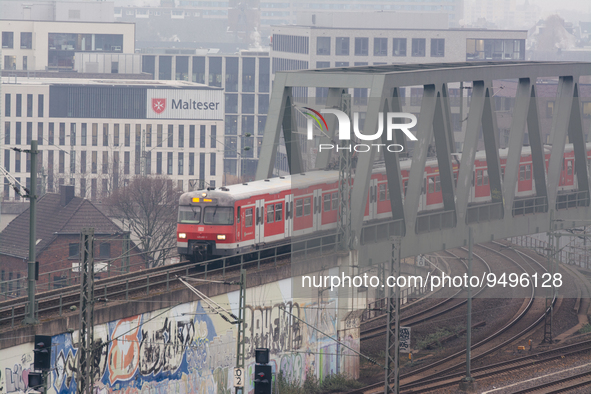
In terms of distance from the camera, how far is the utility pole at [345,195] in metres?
31.9

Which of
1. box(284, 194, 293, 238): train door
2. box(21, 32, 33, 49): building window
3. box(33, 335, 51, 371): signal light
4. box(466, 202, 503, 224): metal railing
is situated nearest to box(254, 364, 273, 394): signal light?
box(33, 335, 51, 371): signal light

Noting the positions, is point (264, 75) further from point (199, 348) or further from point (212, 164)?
point (199, 348)

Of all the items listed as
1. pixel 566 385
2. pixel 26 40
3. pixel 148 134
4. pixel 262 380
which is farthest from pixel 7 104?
pixel 262 380

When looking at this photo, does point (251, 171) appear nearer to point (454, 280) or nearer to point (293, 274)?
point (454, 280)

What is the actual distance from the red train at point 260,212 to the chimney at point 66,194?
36.0m

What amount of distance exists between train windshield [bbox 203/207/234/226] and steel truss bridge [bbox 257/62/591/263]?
2.74m

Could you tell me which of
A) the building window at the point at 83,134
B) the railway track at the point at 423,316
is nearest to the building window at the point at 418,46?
the building window at the point at 83,134

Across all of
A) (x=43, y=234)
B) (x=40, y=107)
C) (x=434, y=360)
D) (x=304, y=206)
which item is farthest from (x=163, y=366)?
(x=40, y=107)

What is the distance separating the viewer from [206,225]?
34062 mm

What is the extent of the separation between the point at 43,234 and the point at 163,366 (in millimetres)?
40322

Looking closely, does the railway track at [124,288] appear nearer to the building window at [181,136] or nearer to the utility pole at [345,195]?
the utility pole at [345,195]

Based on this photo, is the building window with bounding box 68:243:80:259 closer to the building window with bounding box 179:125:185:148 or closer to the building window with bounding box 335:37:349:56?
the building window with bounding box 179:125:185:148

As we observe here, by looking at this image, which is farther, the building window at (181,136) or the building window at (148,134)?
the building window at (181,136)

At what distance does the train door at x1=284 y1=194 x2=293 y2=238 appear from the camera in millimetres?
35781
